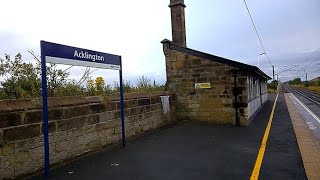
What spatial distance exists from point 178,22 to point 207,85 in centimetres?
403

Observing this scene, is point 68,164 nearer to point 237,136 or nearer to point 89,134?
point 89,134

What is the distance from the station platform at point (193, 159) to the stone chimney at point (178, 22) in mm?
6360

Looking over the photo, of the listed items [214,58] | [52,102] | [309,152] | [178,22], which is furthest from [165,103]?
[52,102]

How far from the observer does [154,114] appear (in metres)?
11.3

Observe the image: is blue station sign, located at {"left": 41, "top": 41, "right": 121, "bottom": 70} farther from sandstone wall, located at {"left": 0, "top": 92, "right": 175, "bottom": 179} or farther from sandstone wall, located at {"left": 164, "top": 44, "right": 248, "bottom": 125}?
sandstone wall, located at {"left": 164, "top": 44, "right": 248, "bottom": 125}

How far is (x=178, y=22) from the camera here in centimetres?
1512

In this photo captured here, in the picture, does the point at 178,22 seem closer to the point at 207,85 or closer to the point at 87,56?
the point at 207,85

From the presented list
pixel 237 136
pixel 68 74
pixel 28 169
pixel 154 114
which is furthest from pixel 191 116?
pixel 28 169

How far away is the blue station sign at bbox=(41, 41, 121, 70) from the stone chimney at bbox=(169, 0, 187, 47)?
7.71 metres

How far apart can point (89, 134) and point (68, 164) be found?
1.15 meters

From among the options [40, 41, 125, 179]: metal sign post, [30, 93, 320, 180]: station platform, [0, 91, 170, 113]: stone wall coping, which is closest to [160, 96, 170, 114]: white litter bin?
[30, 93, 320, 180]: station platform

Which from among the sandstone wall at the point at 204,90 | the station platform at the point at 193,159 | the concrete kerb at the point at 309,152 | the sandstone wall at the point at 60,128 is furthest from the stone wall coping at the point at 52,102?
the concrete kerb at the point at 309,152

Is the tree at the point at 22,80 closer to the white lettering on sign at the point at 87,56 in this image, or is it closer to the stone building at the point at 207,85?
the white lettering on sign at the point at 87,56

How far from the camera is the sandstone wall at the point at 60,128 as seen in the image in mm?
5215
